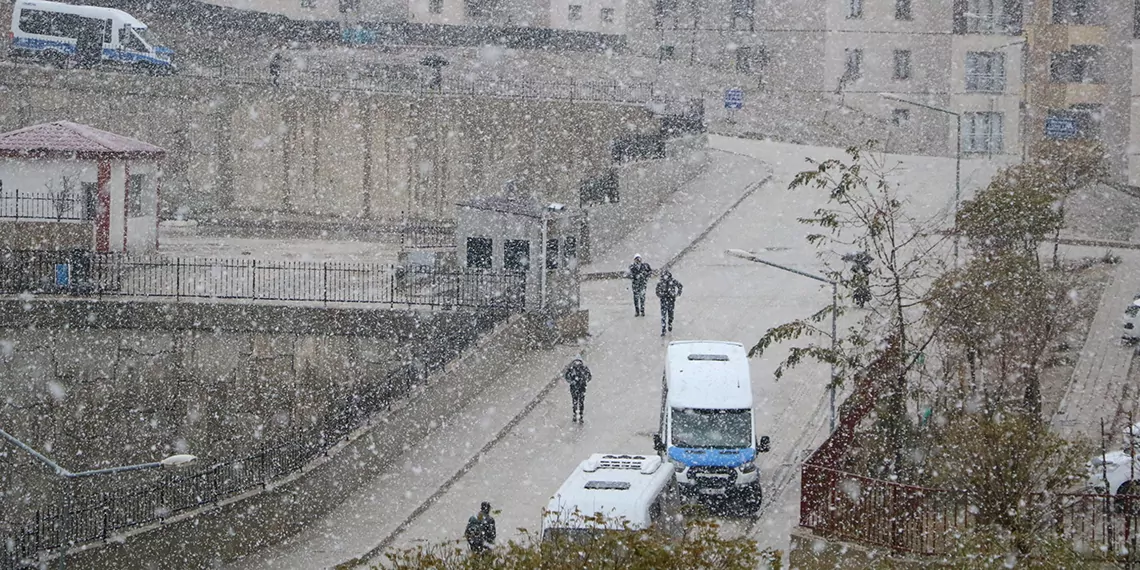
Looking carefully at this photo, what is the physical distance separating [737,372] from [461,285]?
8.81m

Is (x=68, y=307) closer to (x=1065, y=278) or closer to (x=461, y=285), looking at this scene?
(x=461, y=285)

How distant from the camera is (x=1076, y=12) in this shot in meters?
60.3

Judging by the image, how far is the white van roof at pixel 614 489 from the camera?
18.5m

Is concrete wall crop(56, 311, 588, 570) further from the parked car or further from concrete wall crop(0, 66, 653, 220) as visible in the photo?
concrete wall crop(0, 66, 653, 220)

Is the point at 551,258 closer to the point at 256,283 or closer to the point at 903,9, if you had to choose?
the point at 256,283

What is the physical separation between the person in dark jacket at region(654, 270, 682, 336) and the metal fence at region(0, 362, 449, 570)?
604 centimetres

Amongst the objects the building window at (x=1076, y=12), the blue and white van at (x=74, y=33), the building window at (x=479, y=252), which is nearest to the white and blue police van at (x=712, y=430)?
the building window at (x=479, y=252)

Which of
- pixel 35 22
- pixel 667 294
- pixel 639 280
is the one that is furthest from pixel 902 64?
pixel 667 294

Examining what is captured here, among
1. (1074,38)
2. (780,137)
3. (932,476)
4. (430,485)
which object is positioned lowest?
(430,485)

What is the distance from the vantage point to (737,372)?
23562mm

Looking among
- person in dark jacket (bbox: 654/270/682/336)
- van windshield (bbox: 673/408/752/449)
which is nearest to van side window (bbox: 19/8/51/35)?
person in dark jacket (bbox: 654/270/682/336)

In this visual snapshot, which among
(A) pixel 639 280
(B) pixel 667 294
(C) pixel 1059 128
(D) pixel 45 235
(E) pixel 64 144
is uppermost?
(C) pixel 1059 128

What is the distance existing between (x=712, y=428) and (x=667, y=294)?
300 inches

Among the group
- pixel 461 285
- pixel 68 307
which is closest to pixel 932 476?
pixel 461 285
